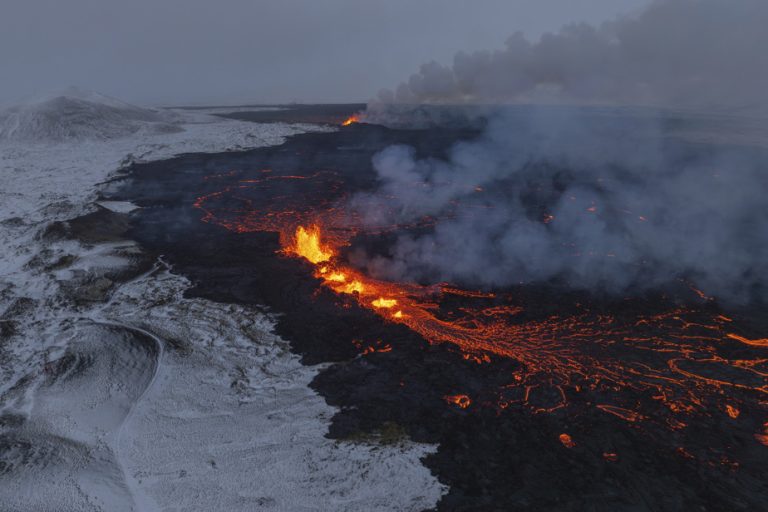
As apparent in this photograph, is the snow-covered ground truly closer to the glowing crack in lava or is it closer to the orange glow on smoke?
the glowing crack in lava

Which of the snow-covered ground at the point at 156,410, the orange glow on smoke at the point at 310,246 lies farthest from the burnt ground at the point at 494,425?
the orange glow on smoke at the point at 310,246

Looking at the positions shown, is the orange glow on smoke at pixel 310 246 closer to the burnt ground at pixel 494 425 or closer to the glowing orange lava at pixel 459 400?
the burnt ground at pixel 494 425

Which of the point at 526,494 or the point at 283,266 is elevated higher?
the point at 283,266

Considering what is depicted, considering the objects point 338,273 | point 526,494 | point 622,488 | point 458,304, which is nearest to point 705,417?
point 622,488

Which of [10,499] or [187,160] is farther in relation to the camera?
[187,160]

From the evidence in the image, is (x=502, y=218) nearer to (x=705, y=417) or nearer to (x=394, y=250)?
(x=394, y=250)

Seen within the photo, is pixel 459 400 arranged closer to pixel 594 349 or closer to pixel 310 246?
pixel 594 349

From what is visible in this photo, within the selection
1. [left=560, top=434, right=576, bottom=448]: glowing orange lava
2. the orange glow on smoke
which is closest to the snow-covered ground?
[left=560, top=434, right=576, bottom=448]: glowing orange lava
